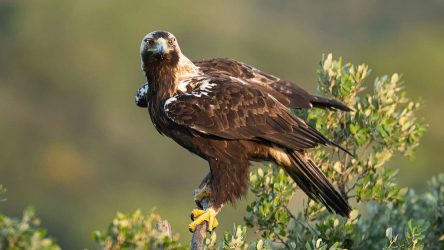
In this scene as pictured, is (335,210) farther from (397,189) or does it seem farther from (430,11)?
(430,11)

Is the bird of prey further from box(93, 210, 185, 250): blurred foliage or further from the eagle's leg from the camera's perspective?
box(93, 210, 185, 250): blurred foliage

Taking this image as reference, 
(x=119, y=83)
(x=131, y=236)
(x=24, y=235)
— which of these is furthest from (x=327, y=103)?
(x=119, y=83)

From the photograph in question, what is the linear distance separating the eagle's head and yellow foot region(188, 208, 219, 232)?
4.70 feet

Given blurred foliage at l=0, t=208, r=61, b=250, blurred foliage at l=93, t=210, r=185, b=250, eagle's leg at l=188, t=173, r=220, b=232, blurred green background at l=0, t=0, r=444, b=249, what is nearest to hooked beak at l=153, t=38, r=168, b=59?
eagle's leg at l=188, t=173, r=220, b=232

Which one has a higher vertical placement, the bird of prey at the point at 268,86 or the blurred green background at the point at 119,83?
the blurred green background at the point at 119,83

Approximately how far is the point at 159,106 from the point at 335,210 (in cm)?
187

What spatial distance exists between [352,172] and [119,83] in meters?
46.8

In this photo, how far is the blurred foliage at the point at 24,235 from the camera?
6.70 m

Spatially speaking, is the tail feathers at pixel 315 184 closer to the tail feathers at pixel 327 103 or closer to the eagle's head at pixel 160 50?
the tail feathers at pixel 327 103

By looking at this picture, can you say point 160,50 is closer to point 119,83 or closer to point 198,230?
point 198,230

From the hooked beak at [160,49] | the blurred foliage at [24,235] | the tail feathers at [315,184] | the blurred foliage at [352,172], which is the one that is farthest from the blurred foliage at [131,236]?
the hooked beak at [160,49]

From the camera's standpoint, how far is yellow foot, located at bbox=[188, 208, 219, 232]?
10.4m

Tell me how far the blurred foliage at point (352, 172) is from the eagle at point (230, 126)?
0.20 meters

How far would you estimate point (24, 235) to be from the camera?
685cm
